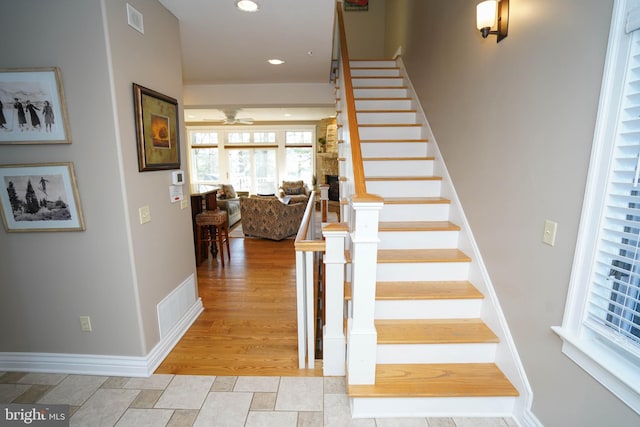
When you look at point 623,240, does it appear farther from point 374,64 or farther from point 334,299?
point 374,64

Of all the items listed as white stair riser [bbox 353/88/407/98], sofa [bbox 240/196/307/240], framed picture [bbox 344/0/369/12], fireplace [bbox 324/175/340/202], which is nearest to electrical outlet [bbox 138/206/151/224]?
white stair riser [bbox 353/88/407/98]

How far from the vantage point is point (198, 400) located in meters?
1.80

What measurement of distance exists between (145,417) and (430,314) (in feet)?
6.11

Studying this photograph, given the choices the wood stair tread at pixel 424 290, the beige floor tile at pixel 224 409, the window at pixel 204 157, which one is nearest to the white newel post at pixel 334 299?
the wood stair tread at pixel 424 290

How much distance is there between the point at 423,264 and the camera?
2.16 m

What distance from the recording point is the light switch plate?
1.38 metres

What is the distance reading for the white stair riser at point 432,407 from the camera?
1.65 meters

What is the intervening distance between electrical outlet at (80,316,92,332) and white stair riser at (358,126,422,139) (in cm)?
286

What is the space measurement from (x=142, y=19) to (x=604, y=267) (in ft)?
9.50

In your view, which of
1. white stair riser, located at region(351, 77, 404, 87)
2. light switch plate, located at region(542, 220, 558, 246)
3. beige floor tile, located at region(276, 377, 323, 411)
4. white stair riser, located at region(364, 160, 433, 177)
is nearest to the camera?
light switch plate, located at region(542, 220, 558, 246)

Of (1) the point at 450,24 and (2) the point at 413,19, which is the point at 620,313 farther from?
(2) the point at 413,19

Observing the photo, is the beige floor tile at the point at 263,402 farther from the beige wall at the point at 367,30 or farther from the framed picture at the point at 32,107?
the beige wall at the point at 367,30

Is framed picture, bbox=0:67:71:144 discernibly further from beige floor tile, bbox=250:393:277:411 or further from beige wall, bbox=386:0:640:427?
beige wall, bbox=386:0:640:427

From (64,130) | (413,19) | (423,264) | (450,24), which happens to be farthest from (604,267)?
(413,19)
